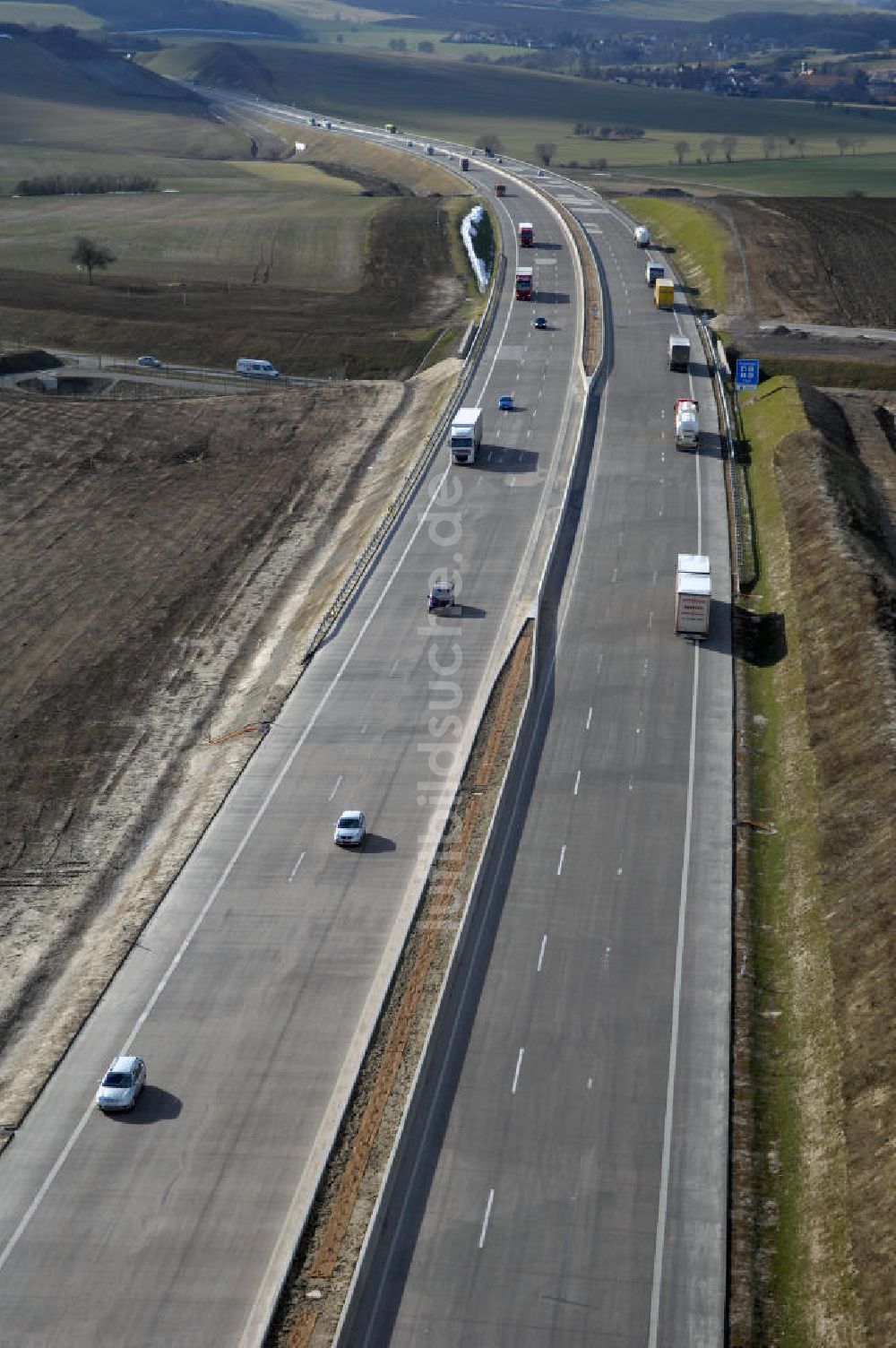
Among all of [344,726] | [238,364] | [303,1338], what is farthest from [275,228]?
[303,1338]

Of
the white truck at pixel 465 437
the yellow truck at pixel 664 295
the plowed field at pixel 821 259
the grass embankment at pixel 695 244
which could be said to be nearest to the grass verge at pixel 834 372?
the plowed field at pixel 821 259

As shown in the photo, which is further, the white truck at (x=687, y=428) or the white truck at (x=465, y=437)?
the white truck at (x=687, y=428)

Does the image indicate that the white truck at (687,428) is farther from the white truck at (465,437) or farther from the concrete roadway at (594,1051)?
Result: the concrete roadway at (594,1051)

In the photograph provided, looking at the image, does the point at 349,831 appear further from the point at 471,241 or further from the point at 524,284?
the point at 471,241

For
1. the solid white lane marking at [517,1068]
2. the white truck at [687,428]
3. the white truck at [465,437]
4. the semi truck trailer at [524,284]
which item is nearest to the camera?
the solid white lane marking at [517,1068]

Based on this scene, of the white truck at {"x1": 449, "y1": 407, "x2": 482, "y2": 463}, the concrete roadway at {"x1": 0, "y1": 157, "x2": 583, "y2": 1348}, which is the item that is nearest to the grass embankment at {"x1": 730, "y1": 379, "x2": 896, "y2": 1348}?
the concrete roadway at {"x1": 0, "y1": 157, "x2": 583, "y2": 1348}

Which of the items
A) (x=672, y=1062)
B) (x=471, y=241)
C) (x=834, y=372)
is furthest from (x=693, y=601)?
(x=471, y=241)
